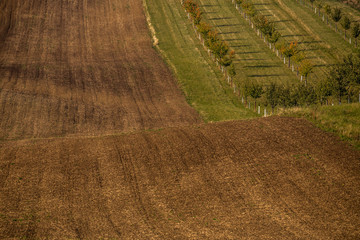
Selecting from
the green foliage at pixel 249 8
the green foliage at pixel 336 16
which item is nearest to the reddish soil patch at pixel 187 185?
the green foliage at pixel 336 16

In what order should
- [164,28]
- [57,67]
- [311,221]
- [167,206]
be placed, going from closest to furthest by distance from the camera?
1. [311,221]
2. [167,206]
3. [57,67]
4. [164,28]

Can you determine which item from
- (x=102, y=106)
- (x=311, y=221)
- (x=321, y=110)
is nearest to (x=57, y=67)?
(x=102, y=106)

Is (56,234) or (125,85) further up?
(56,234)

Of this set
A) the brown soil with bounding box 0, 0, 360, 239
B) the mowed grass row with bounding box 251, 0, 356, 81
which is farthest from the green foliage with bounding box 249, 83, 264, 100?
the mowed grass row with bounding box 251, 0, 356, 81

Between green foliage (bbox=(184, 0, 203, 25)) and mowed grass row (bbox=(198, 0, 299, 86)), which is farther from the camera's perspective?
green foliage (bbox=(184, 0, 203, 25))

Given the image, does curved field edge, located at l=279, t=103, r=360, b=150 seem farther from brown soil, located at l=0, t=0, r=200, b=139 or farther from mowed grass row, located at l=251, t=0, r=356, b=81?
mowed grass row, located at l=251, t=0, r=356, b=81

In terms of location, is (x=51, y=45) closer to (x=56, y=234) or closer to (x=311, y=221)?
(x=56, y=234)
